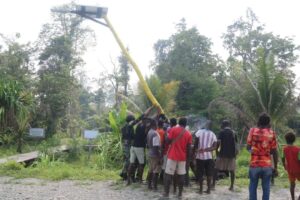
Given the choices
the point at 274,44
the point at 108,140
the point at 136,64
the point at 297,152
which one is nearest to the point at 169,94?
the point at 108,140

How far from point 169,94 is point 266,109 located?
14.7 ft

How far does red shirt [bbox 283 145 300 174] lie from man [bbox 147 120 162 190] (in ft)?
8.66

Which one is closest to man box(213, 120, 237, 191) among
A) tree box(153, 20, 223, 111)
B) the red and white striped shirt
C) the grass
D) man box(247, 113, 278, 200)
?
the red and white striped shirt

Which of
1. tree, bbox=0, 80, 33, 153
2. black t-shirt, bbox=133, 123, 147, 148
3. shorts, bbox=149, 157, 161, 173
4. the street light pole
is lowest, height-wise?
shorts, bbox=149, 157, 161, 173

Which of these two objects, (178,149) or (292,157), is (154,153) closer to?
(178,149)

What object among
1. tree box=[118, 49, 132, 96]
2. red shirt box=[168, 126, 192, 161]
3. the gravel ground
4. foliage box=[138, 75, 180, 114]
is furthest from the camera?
tree box=[118, 49, 132, 96]

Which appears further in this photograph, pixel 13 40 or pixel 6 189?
pixel 13 40

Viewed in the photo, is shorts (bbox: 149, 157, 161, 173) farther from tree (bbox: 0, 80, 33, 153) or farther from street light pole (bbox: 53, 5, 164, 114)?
tree (bbox: 0, 80, 33, 153)

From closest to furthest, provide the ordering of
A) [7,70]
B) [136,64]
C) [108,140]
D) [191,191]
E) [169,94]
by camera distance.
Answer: [191,191]
[136,64]
[108,140]
[169,94]
[7,70]

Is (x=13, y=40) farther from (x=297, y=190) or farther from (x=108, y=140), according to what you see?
(x=297, y=190)

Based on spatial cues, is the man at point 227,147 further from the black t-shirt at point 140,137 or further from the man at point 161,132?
the black t-shirt at point 140,137

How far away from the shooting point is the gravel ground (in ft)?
25.5

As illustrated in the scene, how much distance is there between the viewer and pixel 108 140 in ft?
46.6

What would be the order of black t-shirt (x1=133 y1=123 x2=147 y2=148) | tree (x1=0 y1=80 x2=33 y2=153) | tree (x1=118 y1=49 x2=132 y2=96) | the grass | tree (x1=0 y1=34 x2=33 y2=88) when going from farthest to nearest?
tree (x1=118 y1=49 x2=132 y2=96)
tree (x1=0 y1=34 x2=33 y2=88)
tree (x1=0 y1=80 x2=33 y2=153)
the grass
black t-shirt (x1=133 y1=123 x2=147 y2=148)
